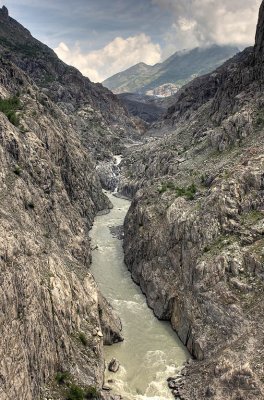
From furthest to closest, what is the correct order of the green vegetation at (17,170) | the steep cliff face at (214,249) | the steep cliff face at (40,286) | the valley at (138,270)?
the green vegetation at (17,170), the steep cliff face at (214,249), the valley at (138,270), the steep cliff face at (40,286)

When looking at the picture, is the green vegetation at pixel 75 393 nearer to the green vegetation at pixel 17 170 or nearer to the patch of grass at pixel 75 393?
the patch of grass at pixel 75 393

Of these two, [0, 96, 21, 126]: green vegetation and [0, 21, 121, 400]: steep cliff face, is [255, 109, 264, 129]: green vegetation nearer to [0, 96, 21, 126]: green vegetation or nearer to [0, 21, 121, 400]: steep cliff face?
[0, 21, 121, 400]: steep cliff face

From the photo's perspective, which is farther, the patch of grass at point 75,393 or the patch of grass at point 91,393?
the patch of grass at point 91,393

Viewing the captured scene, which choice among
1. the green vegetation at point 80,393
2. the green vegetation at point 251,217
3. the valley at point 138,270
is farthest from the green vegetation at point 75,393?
the green vegetation at point 251,217

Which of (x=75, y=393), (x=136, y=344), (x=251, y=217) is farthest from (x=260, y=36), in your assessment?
(x=75, y=393)

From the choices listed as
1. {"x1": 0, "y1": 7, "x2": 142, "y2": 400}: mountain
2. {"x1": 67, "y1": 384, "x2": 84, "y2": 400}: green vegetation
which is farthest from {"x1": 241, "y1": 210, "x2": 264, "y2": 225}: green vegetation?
{"x1": 67, "y1": 384, "x2": 84, "y2": 400}: green vegetation

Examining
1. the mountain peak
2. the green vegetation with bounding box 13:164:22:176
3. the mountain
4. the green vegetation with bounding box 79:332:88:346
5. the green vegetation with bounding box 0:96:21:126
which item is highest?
the mountain peak

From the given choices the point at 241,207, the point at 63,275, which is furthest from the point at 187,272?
the point at 63,275
